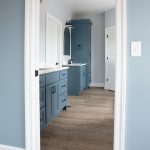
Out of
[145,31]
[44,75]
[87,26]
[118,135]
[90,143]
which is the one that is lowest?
[90,143]

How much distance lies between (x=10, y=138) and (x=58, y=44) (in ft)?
11.4

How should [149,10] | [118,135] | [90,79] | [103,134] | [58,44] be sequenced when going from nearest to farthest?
[149,10], [118,135], [103,134], [58,44], [90,79]

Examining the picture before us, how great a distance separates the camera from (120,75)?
179cm

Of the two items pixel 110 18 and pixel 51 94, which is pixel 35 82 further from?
pixel 110 18

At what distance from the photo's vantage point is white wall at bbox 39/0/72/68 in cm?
413

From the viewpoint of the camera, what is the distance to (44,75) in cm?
287

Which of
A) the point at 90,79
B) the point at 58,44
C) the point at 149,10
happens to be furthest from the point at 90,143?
the point at 90,79

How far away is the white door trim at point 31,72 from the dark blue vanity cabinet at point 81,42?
4.59 metres

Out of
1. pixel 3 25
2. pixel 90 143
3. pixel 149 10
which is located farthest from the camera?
pixel 90 143

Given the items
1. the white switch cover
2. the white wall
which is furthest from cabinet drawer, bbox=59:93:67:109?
the white switch cover

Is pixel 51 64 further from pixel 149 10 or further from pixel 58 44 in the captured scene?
pixel 149 10

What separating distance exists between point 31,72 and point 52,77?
1229 millimetres

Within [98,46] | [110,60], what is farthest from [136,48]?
[98,46]

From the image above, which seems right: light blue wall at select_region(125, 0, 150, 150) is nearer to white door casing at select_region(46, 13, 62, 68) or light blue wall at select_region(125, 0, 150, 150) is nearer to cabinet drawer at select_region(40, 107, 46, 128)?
cabinet drawer at select_region(40, 107, 46, 128)
